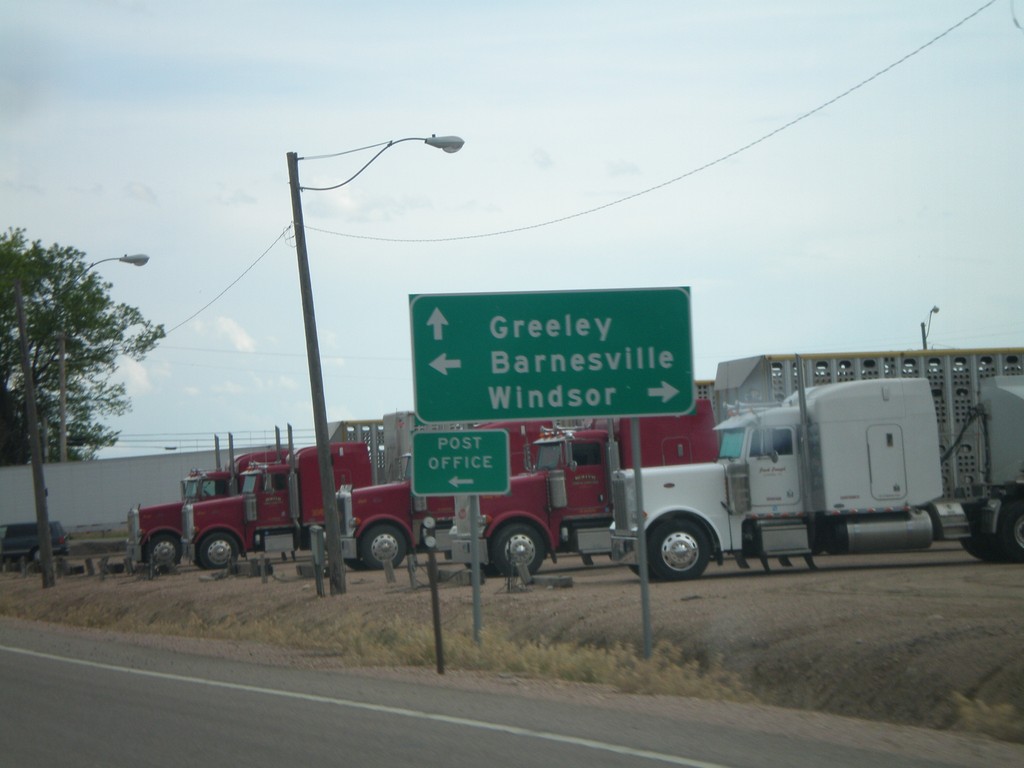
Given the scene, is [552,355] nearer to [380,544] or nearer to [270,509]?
[380,544]

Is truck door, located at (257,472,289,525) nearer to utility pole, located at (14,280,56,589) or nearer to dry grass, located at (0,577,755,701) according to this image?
dry grass, located at (0,577,755,701)

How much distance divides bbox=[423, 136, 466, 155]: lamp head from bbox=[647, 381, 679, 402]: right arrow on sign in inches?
280

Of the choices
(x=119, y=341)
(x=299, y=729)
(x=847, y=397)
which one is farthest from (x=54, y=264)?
(x=299, y=729)

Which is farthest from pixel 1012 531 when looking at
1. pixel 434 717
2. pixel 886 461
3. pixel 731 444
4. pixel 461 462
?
pixel 434 717

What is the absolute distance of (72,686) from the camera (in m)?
12.0

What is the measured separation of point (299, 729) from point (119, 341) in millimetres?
65831

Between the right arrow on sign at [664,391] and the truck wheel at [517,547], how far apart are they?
996 centimetres

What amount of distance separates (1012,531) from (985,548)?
2.32 ft

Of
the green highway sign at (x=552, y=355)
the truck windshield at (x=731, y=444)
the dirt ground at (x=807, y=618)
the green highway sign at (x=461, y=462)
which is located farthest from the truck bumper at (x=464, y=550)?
the green highway sign at (x=552, y=355)

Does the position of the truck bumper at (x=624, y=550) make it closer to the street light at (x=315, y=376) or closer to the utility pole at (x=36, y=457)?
the street light at (x=315, y=376)

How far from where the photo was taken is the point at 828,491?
64.5 ft

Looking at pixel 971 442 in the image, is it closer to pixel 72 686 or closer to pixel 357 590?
pixel 357 590

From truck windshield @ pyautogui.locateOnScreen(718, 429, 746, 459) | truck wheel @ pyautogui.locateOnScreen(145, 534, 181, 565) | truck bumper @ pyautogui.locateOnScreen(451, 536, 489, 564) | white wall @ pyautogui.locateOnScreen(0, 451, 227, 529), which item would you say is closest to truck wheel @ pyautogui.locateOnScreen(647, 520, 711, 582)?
→ truck windshield @ pyautogui.locateOnScreen(718, 429, 746, 459)

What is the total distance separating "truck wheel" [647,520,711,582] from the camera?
768 inches
